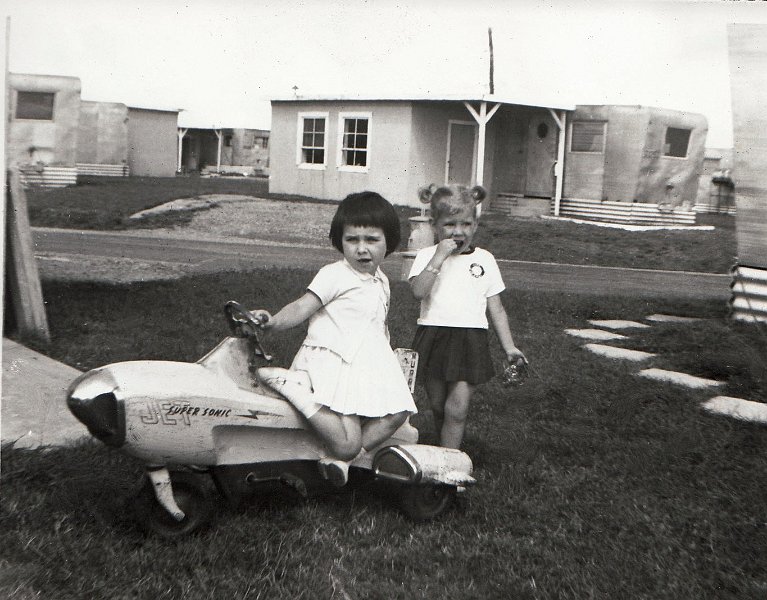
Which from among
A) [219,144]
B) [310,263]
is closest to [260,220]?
[310,263]

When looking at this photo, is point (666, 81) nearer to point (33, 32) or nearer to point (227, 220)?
point (33, 32)

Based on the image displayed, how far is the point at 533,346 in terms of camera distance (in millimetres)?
6004

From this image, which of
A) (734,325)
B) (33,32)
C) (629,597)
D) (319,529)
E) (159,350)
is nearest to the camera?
(629,597)

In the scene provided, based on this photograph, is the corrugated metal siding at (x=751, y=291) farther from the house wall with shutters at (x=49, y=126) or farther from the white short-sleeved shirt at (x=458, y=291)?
the house wall with shutters at (x=49, y=126)

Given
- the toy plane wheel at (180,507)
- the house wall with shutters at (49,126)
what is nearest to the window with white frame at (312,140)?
the house wall with shutters at (49,126)

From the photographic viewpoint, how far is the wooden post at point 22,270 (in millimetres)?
5191

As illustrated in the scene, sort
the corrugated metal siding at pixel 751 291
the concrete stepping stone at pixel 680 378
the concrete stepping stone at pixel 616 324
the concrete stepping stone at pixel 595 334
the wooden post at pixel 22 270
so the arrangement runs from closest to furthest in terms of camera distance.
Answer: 1. the concrete stepping stone at pixel 680 378
2. the wooden post at pixel 22 270
3. the concrete stepping stone at pixel 595 334
4. the corrugated metal siding at pixel 751 291
5. the concrete stepping stone at pixel 616 324

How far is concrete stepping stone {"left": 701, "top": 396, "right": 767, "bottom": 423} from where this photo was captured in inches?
174

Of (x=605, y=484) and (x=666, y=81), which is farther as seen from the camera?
(x=666, y=81)

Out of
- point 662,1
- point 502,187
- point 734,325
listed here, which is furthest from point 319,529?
point 502,187

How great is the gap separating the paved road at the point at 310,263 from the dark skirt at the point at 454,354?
5581mm

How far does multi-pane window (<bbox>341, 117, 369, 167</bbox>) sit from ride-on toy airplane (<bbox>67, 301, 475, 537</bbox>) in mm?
16981

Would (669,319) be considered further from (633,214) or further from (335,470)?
(633,214)

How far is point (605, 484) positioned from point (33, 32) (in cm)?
288
